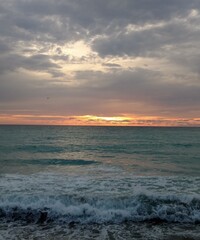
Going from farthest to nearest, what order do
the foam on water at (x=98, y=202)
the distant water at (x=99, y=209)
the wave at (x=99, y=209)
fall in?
1. the foam on water at (x=98, y=202)
2. the wave at (x=99, y=209)
3. the distant water at (x=99, y=209)

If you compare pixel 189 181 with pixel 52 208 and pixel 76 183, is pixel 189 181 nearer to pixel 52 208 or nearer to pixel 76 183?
pixel 76 183

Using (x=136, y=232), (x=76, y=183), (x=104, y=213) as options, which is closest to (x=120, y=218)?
(x=104, y=213)

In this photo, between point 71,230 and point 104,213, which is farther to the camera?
point 104,213

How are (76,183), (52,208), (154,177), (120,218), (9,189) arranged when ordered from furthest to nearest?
1. (154,177)
2. (76,183)
3. (9,189)
4. (52,208)
5. (120,218)

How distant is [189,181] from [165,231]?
7586 millimetres

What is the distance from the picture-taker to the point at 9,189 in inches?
545

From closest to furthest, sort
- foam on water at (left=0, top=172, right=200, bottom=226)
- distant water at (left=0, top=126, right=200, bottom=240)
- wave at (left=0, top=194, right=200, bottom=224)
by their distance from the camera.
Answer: distant water at (left=0, top=126, right=200, bottom=240) → wave at (left=0, top=194, right=200, bottom=224) → foam on water at (left=0, top=172, right=200, bottom=226)

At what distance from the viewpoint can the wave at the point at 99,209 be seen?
1059 centimetres

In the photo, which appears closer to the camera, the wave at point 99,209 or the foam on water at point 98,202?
the wave at point 99,209

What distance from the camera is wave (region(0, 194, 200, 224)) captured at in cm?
1059

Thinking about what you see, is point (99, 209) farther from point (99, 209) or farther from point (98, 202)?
point (98, 202)

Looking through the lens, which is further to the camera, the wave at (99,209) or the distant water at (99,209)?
the wave at (99,209)

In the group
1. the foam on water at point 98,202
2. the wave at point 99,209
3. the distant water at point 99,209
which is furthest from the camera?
the foam on water at point 98,202

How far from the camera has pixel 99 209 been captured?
11227mm
